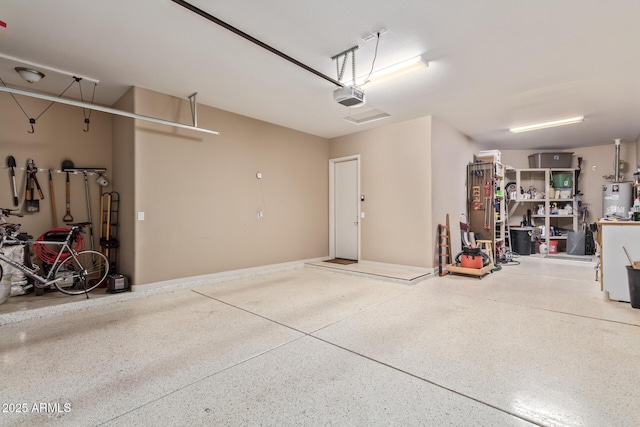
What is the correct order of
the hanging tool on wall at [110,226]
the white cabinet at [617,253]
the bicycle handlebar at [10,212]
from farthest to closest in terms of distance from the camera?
1. the hanging tool on wall at [110,226]
2. the bicycle handlebar at [10,212]
3. the white cabinet at [617,253]

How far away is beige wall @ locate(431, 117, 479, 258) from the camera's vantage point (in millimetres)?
5723

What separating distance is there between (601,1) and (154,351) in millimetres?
5095

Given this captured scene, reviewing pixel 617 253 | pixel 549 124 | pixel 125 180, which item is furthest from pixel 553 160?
pixel 125 180

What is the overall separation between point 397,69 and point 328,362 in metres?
3.46

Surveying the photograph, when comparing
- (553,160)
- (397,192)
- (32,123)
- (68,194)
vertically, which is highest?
(553,160)

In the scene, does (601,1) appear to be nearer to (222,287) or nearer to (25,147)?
(222,287)

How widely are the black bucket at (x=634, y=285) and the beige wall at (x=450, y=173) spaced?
2.66 meters

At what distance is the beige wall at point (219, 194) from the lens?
14.6 ft

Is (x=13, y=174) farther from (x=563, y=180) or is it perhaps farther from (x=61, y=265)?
(x=563, y=180)

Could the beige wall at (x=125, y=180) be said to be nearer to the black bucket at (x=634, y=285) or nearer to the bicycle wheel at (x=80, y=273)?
the bicycle wheel at (x=80, y=273)

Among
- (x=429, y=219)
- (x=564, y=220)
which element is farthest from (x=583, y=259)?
(x=429, y=219)

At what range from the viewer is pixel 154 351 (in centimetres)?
263

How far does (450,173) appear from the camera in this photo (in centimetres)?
628

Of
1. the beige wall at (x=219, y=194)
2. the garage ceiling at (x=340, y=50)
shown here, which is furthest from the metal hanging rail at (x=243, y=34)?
the beige wall at (x=219, y=194)
